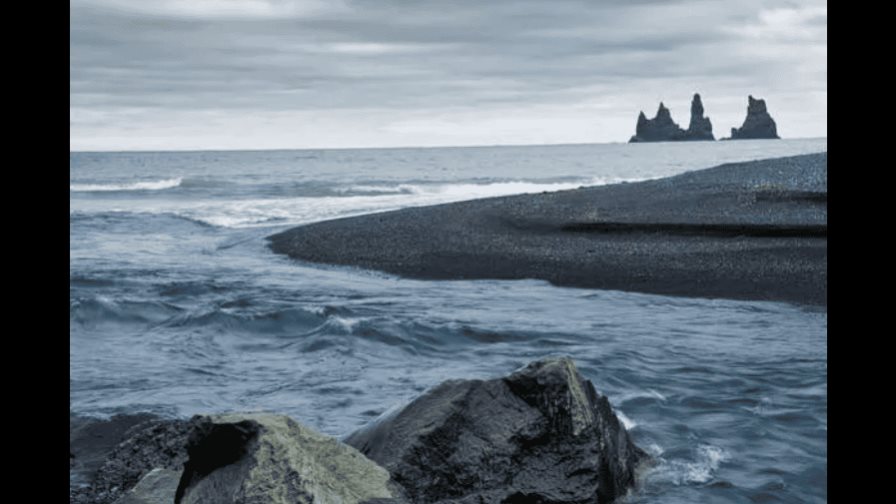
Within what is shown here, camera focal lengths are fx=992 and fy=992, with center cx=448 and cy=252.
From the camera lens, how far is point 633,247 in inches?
701

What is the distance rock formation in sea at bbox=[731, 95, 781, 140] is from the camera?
478ft

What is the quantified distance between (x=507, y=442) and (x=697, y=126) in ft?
496

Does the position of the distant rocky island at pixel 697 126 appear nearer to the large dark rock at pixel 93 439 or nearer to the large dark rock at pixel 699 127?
the large dark rock at pixel 699 127

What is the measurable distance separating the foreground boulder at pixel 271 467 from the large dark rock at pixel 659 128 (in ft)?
492

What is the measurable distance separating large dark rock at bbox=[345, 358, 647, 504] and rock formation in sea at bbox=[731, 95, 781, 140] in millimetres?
147771

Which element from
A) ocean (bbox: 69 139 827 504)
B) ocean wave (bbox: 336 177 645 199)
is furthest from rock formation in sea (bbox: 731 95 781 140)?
ocean (bbox: 69 139 827 504)

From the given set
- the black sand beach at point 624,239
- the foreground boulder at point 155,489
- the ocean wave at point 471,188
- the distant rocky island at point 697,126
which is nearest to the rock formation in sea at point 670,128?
Result: the distant rocky island at point 697,126

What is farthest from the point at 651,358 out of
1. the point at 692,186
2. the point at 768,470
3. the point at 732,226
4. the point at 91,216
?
the point at 91,216

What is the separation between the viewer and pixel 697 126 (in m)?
151

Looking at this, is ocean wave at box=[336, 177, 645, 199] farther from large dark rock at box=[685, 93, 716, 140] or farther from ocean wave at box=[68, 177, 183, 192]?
large dark rock at box=[685, 93, 716, 140]
